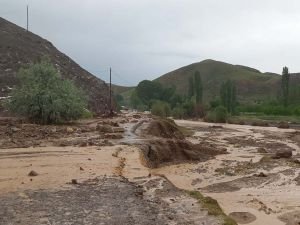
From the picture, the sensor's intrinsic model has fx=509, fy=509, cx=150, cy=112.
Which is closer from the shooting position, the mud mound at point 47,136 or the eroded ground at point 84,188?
the eroded ground at point 84,188

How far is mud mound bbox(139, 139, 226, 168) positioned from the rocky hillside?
3430 centimetres

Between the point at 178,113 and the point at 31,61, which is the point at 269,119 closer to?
the point at 178,113

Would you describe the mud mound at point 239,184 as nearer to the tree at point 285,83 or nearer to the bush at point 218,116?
the bush at point 218,116

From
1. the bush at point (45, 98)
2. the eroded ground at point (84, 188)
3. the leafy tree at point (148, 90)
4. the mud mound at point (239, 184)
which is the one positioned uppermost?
the leafy tree at point (148, 90)

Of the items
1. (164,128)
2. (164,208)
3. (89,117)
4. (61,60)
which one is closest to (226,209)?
(164,208)

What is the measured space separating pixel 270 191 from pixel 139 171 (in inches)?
265

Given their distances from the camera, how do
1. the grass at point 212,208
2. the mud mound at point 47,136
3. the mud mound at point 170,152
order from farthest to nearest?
the mud mound at point 47,136 < the mud mound at point 170,152 < the grass at point 212,208

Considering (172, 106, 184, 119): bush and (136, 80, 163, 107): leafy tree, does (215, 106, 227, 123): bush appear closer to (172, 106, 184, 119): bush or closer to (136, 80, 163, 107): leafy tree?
(172, 106, 184, 119): bush

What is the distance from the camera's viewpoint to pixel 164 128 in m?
49.7

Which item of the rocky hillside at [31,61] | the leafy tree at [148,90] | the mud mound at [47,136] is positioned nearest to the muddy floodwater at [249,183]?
the mud mound at [47,136]

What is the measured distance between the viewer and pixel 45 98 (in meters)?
45.7

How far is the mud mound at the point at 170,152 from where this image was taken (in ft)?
111

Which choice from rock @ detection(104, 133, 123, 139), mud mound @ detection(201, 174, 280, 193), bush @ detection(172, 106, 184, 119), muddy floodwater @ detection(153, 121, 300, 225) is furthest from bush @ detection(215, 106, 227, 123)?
mud mound @ detection(201, 174, 280, 193)

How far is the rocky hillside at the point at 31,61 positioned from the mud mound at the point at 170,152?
34299 millimetres
